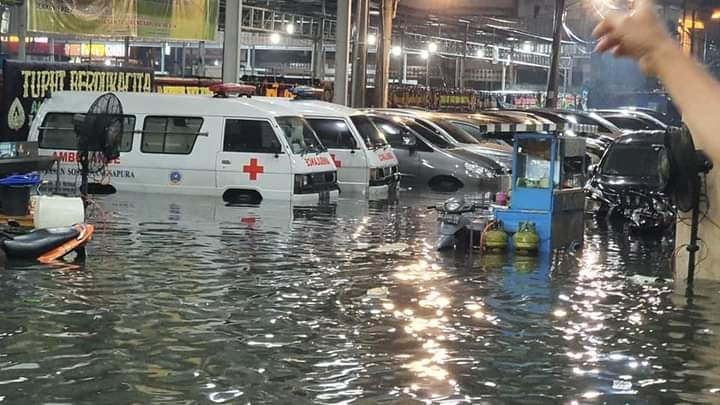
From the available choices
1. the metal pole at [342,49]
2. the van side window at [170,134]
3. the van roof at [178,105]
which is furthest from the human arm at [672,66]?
the metal pole at [342,49]

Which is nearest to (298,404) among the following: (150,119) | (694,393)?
(694,393)

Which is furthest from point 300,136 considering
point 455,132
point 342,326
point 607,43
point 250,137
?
point 607,43

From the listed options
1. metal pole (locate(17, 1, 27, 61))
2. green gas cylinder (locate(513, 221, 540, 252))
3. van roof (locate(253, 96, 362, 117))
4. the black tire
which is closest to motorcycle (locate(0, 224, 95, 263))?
green gas cylinder (locate(513, 221, 540, 252))

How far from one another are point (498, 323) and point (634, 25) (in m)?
6.93

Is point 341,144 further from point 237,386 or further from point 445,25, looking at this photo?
point 445,25

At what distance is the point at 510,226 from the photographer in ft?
42.5

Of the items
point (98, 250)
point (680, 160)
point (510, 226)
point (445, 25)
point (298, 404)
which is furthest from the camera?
point (445, 25)

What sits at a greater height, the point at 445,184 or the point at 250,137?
the point at 250,137

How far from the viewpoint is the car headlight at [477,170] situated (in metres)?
21.1

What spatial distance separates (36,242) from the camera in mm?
10633

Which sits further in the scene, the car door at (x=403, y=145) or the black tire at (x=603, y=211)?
the car door at (x=403, y=145)

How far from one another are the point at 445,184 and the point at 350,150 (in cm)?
309

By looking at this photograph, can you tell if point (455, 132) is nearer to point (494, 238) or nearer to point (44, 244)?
point (494, 238)

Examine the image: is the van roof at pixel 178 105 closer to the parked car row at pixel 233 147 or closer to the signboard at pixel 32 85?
the parked car row at pixel 233 147
